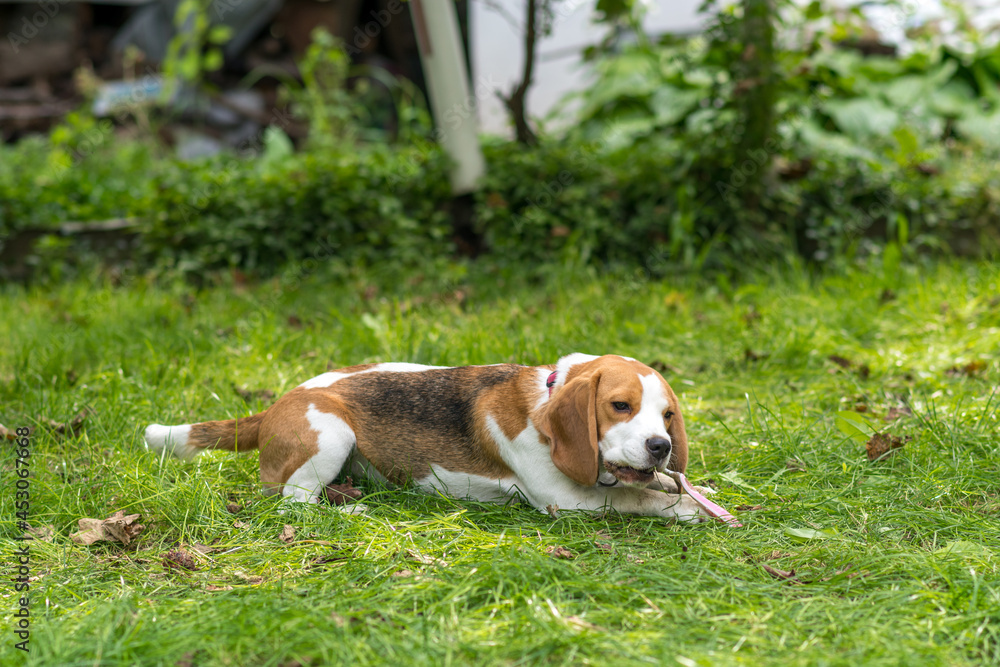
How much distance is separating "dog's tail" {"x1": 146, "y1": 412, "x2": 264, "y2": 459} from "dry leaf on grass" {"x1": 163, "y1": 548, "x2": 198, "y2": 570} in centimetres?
58

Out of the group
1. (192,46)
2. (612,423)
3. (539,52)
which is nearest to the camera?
(612,423)

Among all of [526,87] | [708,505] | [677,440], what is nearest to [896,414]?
[708,505]

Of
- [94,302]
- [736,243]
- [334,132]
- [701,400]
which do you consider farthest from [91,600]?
[334,132]

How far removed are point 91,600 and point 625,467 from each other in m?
1.66

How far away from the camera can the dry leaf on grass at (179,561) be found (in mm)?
2607

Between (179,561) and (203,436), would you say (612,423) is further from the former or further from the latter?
(203,436)

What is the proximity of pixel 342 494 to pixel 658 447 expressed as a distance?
116 cm

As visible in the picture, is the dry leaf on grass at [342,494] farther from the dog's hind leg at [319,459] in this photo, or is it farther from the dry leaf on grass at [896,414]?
the dry leaf on grass at [896,414]

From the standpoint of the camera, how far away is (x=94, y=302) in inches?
226

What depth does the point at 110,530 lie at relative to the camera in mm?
2818

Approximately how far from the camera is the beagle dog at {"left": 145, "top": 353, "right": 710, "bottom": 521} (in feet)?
8.98

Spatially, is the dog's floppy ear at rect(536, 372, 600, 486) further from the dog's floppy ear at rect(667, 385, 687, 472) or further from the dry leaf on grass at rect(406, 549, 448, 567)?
the dry leaf on grass at rect(406, 549, 448, 567)

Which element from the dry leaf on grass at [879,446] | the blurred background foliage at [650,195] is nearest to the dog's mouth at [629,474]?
the dry leaf on grass at [879,446]

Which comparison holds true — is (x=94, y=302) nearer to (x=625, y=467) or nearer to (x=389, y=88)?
(x=625, y=467)
